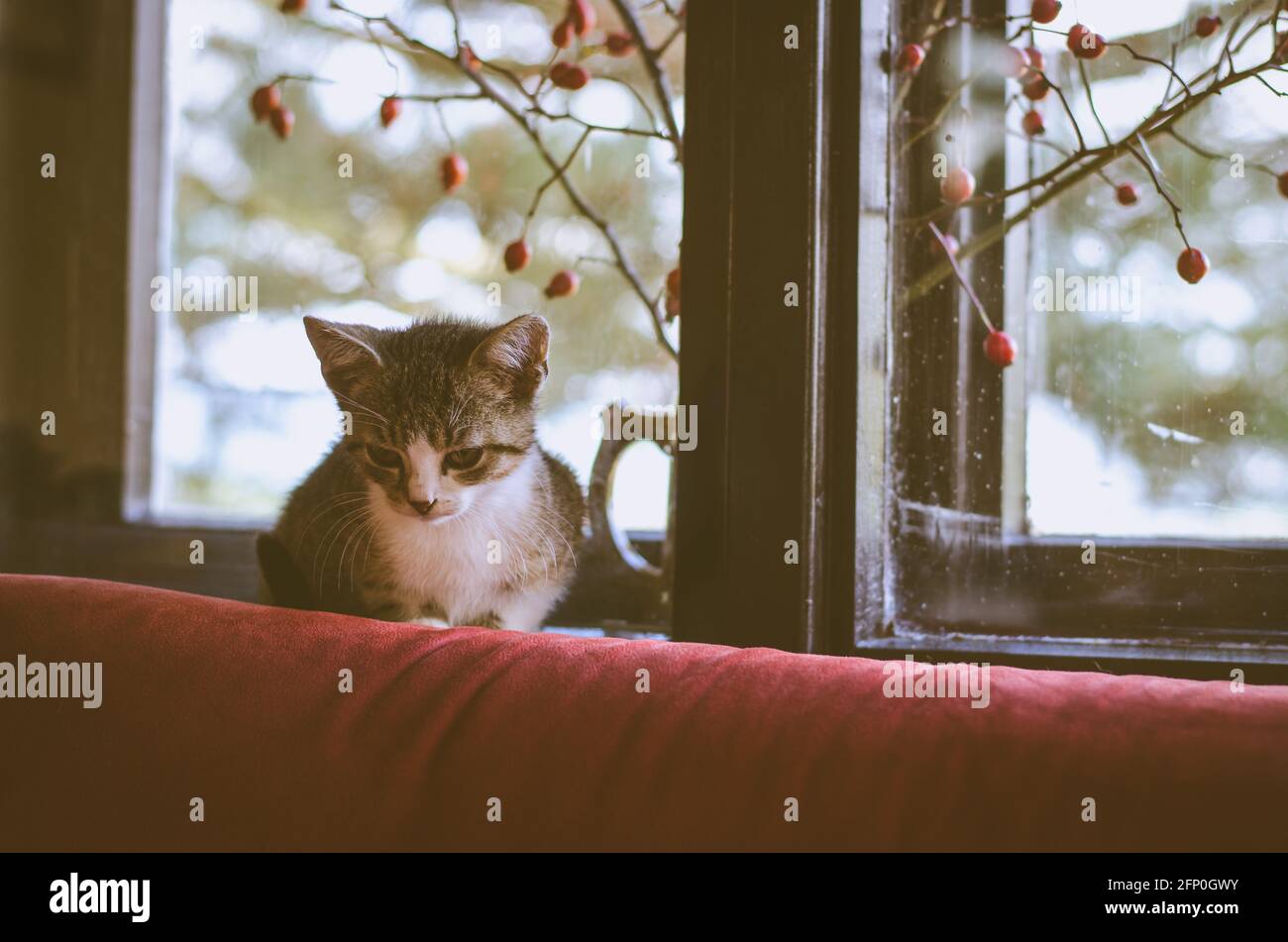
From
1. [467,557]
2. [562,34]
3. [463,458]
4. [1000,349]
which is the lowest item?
[467,557]

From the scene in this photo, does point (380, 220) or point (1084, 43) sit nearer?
point (1084, 43)

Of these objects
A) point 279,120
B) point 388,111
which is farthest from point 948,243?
point 279,120

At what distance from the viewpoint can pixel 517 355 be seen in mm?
1029

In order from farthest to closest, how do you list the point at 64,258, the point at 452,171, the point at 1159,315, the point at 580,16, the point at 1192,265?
the point at 64,258 → the point at 452,171 → the point at 580,16 → the point at 1159,315 → the point at 1192,265

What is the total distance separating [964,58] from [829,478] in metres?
0.49

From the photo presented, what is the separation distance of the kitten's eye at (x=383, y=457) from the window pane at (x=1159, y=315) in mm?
676

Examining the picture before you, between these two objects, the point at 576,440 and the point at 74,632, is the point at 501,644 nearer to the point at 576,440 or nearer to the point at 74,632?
the point at 74,632

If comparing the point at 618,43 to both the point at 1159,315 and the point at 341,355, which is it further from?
the point at 1159,315

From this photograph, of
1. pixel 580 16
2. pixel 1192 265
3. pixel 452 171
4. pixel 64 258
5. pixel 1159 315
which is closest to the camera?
pixel 1192 265

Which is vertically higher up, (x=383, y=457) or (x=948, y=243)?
(x=948, y=243)

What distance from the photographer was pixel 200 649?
825 mm

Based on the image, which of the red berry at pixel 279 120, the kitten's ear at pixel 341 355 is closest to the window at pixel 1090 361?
the kitten's ear at pixel 341 355

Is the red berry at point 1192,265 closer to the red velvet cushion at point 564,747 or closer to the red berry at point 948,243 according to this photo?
the red berry at point 948,243

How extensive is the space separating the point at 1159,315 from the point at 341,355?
85 cm
